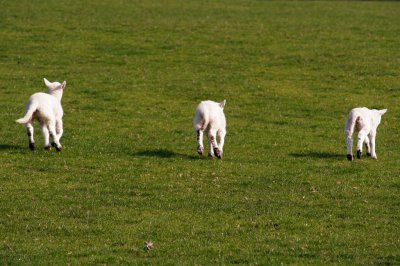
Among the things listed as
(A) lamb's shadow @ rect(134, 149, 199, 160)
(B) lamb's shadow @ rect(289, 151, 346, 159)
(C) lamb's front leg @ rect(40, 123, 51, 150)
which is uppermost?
(C) lamb's front leg @ rect(40, 123, 51, 150)

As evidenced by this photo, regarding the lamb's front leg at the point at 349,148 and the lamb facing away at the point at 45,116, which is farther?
the lamb's front leg at the point at 349,148

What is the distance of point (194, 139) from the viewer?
2997 centimetres

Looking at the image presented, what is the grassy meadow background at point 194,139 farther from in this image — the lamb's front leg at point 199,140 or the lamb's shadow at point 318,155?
the lamb's front leg at point 199,140

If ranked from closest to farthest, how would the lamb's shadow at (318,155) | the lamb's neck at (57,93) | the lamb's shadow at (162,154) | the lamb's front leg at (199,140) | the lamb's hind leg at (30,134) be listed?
1. the lamb's hind leg at (30,134)
2. the lamb's front leg at (199,140)
3. the lamb's shadow at (162,154)
4. the lamb's neck at (57,93)
5. the lamb's shadow at (318,155)

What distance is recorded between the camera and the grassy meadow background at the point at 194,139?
18.7 metres

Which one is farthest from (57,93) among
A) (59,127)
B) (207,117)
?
(207,117)

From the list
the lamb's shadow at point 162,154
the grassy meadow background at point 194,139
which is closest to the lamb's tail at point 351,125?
the grassy meadow background at point 194,139

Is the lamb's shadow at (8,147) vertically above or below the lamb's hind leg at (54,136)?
below

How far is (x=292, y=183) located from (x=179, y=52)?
78.4 ft

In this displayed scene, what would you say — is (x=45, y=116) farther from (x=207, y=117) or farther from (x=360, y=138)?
(x=360, y=138)

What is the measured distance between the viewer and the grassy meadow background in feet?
61.3

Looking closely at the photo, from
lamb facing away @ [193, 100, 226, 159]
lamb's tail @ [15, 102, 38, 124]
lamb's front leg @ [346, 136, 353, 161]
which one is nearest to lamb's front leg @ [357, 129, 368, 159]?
lamb's front leg @ [346, 136, 353, 161]

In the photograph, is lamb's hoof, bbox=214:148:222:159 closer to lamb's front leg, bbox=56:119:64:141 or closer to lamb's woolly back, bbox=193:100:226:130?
lamb's woolly back, bbox=193:100:226:130

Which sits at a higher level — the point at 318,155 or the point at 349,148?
the point at 349,148
